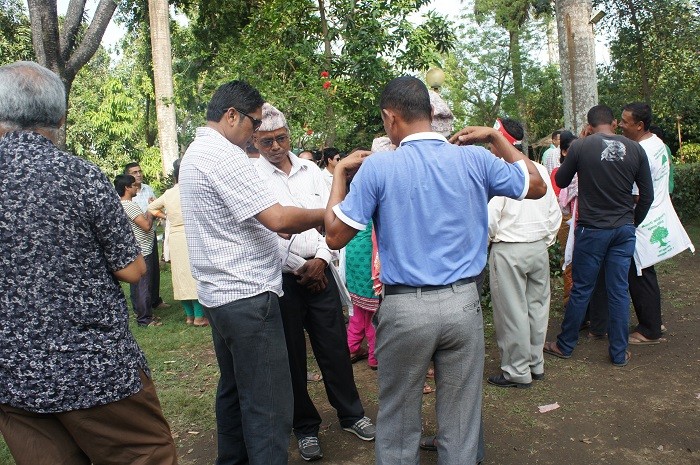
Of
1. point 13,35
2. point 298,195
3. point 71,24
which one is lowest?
point 298,195

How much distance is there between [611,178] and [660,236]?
3.71 feet

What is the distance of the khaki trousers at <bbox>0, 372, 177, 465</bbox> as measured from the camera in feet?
7.56

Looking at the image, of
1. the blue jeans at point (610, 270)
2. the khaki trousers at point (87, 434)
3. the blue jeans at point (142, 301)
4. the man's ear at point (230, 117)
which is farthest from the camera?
the blue jeans at point (142, 301)

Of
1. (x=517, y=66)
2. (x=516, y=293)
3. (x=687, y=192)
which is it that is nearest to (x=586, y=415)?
(x=516, y=293)

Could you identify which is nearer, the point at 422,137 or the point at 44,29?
the point at 422,137

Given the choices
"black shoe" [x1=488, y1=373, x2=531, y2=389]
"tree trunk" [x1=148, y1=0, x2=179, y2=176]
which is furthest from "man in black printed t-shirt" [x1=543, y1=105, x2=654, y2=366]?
"tree trunk" [x1=148, y1=0, x2=179, y2=176]

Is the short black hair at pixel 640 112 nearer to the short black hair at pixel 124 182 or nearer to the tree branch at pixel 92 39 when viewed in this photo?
the short black hair at pixel 124 182

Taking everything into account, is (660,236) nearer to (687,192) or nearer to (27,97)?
(27,97)

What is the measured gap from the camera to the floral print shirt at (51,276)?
2154 millimetres

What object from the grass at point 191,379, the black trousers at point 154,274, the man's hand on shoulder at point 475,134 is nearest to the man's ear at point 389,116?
the man's hand on shoulder at point 475,134

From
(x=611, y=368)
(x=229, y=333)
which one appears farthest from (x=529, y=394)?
(x=229, y=333)

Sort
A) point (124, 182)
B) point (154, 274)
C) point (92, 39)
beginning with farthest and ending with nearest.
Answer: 1. point (92, 39)
2. point (154, 274)
3. point (124, 182)

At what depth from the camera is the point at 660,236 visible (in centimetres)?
548

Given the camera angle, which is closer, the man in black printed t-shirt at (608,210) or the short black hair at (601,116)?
the man in black printed t-shirt at (608,210)
